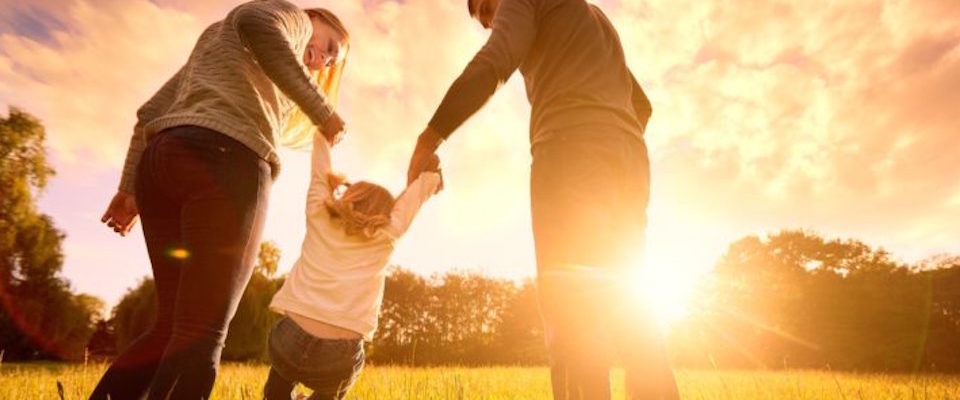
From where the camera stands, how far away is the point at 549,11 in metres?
2.39

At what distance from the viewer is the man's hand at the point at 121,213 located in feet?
8.52

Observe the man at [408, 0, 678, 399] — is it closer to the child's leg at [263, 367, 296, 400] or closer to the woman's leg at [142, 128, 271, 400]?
the woman's leg at [142, 128, 271, 400]

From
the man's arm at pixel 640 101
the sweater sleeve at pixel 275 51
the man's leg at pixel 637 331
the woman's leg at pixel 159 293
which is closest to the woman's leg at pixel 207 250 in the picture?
the woman's leg at pixel 159 293

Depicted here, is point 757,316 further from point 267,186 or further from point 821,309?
point 267,186

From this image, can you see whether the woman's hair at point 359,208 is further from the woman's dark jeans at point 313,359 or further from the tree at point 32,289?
the tree at point 32,289

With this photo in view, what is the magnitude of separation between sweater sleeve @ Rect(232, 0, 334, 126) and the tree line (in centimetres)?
2070

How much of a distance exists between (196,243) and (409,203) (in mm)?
1280

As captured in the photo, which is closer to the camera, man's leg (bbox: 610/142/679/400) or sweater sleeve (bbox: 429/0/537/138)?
man's leg (bbox: 610/142/679/400)

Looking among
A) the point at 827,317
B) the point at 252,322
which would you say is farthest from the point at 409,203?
the point at 827,317

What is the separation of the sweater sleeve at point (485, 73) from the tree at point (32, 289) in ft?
99.9

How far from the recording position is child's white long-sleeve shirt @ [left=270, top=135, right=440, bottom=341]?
2715 mm

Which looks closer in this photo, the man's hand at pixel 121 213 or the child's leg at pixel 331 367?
the man's hand at pixel 121 213

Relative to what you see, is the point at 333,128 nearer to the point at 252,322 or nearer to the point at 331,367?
the point at 331,367

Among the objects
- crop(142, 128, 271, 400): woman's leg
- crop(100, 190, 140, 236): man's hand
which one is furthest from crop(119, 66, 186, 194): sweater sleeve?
crop(142, 128, 271, 400): woman's leg
